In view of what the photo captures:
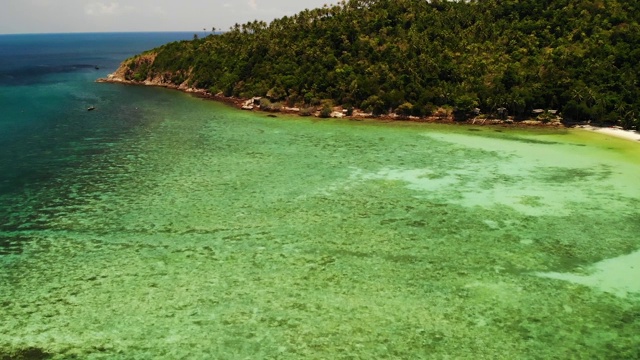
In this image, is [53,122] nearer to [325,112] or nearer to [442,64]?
[325,112]

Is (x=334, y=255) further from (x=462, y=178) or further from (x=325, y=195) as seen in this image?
(x=462, y=178)

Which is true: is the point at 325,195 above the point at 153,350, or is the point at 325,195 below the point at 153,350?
above

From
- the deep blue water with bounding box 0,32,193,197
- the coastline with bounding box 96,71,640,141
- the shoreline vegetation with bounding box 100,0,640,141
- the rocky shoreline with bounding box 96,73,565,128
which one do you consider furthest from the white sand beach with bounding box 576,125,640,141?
the deep blue water with bounding box 0,32,193,197

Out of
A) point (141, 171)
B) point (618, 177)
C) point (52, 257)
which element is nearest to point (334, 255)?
point (52, 257)

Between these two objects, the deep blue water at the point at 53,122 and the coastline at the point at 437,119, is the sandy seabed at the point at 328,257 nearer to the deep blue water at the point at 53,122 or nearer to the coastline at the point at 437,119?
the deep blue water at the point at 53,122

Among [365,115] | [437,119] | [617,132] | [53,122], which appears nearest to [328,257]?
[437,119]

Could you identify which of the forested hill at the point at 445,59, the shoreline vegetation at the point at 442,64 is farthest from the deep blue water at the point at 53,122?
the forested hill at the point at 445,59
